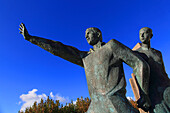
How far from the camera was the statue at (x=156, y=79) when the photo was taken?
100 inches

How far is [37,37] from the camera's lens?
291 centimetres

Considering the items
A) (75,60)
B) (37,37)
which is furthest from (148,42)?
(37,37)

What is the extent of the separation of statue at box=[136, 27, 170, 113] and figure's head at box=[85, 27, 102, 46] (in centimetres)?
91

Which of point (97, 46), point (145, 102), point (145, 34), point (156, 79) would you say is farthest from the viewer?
point (145, 34)

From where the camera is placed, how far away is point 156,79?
9.12ft

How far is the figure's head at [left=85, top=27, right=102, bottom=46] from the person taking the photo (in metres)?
2.99

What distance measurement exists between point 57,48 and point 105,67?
1.06 meters

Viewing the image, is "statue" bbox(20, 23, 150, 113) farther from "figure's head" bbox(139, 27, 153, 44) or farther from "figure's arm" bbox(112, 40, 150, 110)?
"figure's head" bbox(139, 27, 153, 44)

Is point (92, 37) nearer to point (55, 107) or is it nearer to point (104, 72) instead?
point (104, 72)

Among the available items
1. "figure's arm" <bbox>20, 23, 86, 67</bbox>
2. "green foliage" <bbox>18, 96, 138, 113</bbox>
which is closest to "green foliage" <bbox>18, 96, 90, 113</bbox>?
"green foliage" <bbox>18, 96, 138, 113</bbox>

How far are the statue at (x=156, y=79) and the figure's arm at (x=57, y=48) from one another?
135cm

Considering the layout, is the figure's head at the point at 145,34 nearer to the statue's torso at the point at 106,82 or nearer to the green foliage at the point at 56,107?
the statue's torso at the point at 106,82

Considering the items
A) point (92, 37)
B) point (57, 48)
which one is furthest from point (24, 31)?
point (92, 37)

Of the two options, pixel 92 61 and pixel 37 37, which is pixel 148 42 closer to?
pixel 92 61
